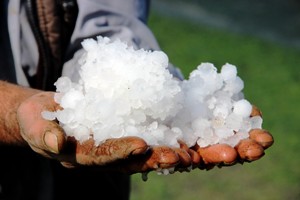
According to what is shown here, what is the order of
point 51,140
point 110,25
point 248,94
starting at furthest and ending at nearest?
point 248,94, point 110,25, point 51,140

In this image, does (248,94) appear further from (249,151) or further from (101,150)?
(101,150)

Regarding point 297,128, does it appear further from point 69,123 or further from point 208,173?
point 69,123


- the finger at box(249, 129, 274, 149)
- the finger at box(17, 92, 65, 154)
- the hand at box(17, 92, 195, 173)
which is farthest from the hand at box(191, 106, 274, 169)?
the finger at box(17, 92, 65, 154)

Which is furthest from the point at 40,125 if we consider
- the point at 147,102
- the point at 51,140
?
the point at 147,102

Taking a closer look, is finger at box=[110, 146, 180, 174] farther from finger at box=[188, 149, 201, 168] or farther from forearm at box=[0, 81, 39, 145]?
forearm at box=[0, 81, 39, 145]

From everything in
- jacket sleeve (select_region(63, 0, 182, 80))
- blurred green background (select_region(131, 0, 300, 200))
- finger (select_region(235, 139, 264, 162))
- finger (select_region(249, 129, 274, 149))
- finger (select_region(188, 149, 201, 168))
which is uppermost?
jacket sleeve (select_region(63, 0, 182, 80))

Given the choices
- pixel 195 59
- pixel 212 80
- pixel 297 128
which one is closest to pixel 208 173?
pixel 297 128
